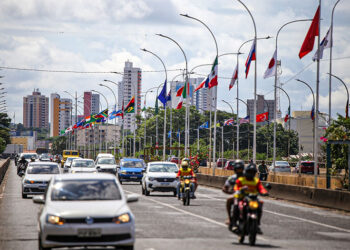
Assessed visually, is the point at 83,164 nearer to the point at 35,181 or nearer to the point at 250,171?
the point at 35,181

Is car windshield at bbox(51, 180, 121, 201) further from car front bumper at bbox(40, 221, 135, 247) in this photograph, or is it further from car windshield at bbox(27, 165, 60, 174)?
car windshield at bbox(27, 165, 60, 174)

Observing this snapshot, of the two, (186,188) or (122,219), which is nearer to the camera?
(122,219)

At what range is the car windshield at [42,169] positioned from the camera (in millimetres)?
30109

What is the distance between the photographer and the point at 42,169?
30297mm

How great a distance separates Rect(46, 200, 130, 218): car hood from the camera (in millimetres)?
11461

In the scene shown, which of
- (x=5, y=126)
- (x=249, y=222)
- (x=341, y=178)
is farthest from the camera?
(x=5, y=126)

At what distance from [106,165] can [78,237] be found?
115ft

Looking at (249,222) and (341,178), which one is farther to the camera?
(341,178)

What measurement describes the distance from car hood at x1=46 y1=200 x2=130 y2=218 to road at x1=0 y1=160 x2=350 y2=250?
1.48 meters

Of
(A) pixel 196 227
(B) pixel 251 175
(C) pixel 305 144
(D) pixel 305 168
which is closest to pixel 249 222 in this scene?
(B) pixel 251 175

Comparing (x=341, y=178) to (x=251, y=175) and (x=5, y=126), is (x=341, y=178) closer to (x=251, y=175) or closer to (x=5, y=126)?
(x=251, y=175)

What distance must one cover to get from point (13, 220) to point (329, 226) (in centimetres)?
835

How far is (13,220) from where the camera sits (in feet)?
63.7

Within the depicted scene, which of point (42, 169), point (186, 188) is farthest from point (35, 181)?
point (186, 188)
